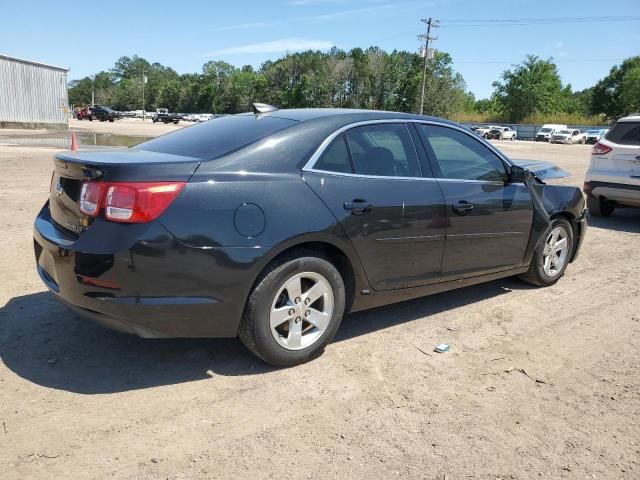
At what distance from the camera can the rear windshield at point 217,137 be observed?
11.1ft

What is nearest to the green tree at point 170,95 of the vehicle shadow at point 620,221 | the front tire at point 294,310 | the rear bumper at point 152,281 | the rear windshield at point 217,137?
the vehicle shadow at point 620,221

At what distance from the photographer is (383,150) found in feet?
13.0

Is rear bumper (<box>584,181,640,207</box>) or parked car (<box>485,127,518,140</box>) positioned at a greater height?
parked car (<box>485,127,518,140</box>)

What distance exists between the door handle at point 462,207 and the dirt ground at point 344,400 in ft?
2.97

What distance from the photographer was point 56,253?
3.18 metres

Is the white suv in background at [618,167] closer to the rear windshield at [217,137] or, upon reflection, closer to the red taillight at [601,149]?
the red taillight at [601,149]

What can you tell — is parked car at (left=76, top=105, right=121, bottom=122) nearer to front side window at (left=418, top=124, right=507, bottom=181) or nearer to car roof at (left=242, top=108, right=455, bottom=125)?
car roof at (left=242, top=108, right=455, bottom=125)

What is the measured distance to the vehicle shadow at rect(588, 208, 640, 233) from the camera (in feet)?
28.3

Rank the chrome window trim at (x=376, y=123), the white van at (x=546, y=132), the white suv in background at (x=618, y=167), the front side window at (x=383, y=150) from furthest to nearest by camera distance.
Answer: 1. the white van at (x=546, y=132)
2. the white suv in background at (x=618, y=167)
3. the front side window at (x=383, y=150)
4. the chrome window trim at (x=376, y=123)

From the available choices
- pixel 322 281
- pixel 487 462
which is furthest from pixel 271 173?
pixel 487 462

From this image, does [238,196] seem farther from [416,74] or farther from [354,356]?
[416,74]

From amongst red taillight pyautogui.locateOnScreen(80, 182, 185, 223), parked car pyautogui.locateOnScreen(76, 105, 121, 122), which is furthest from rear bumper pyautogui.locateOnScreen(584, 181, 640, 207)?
parked car pyautogui.locateOnScreen(76, 105, 121, 122)

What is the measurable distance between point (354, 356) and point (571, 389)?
1380 millimetres

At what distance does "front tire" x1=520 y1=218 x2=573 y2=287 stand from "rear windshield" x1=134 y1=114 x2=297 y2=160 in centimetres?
287
